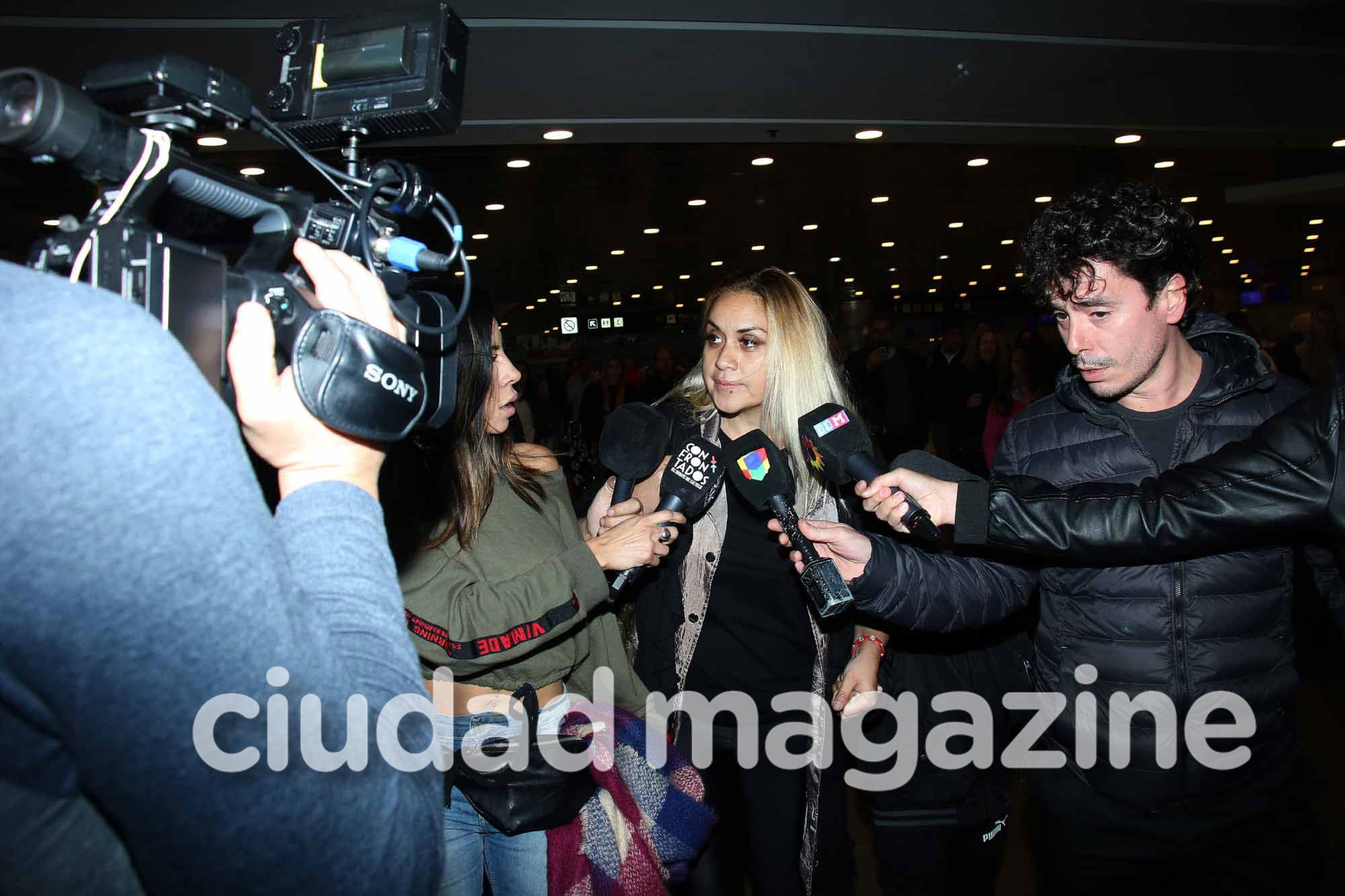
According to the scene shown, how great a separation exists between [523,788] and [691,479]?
0.79 m

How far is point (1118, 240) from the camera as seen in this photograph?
182 centimetres

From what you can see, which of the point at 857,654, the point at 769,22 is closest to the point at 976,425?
the point at 769,22

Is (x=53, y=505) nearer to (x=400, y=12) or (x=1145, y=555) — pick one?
→ (x=400, y=12)

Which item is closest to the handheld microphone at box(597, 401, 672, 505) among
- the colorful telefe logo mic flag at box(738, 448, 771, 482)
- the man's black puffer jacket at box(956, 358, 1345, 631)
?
the colorful telefe logo mic flag at box(738, 448, 771, 482)

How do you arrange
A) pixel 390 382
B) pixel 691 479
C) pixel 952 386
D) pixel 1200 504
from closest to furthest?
1. pixel 390 382
2. pixel 1200 504
3. pixel 691 479
4. pixel 952 386

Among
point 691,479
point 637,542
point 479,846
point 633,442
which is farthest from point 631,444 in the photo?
point 479,846

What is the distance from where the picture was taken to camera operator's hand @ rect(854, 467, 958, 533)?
64.5 inches

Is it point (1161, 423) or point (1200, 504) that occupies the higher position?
point (1161, 423)

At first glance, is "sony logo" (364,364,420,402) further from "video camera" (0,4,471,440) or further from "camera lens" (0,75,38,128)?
"camera lens" (0,75,38,128)

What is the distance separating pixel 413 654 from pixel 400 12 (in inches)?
31.6

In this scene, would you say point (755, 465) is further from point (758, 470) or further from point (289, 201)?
point (289, 201)

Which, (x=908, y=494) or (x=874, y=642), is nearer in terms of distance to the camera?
(x=908, y=494)

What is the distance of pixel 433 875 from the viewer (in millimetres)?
660

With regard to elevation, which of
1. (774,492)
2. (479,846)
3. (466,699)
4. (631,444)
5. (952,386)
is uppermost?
(952,386)
